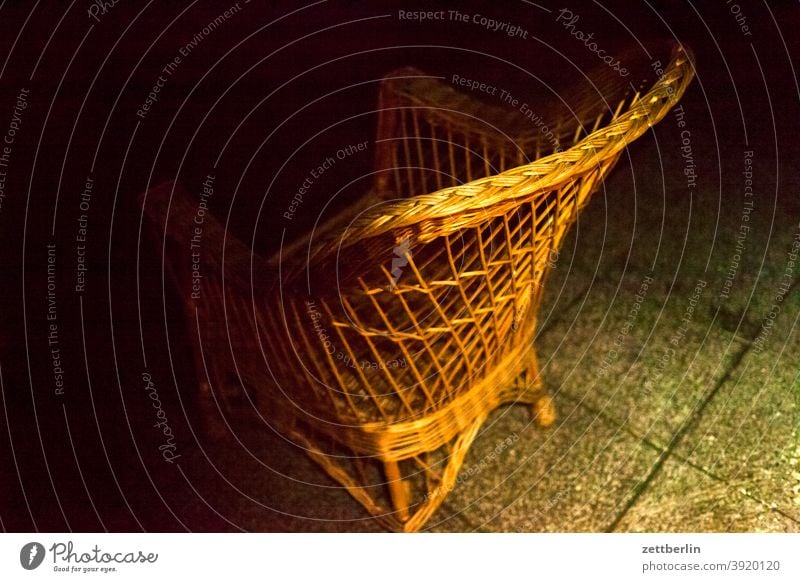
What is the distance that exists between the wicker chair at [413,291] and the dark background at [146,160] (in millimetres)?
162

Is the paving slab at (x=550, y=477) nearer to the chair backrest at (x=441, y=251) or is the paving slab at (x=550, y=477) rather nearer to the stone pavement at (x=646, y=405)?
the stone pavement at (x=646, y=405)

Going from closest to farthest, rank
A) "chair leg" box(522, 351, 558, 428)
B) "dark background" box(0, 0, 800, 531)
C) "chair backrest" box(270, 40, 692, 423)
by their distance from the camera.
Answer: "chair backrest" box(270, 40, 692, 423)
"dark background" box(0, 0, 800, 531)
"chair leg" box(522, 351, 558, 428)

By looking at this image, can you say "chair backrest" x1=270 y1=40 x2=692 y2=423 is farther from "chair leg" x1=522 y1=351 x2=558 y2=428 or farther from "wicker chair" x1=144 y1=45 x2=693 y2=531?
"chair leg" x1=522 y1=351 x2=558 y2=428

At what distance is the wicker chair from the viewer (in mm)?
895

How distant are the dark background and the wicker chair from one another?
6.4 inches

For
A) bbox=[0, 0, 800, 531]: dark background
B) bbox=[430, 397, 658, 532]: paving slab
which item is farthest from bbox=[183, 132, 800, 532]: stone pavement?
bbox=[0, 0, 800, 531]: dark background

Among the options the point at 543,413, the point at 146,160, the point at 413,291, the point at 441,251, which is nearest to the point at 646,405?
the point at 543,413

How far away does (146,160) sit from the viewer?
1.54m

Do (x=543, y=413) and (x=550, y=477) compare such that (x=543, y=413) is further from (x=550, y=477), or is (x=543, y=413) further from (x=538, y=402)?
(x=550, y=477)

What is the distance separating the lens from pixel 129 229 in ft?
5.04

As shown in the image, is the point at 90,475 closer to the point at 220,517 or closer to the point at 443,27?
the point at 220,517

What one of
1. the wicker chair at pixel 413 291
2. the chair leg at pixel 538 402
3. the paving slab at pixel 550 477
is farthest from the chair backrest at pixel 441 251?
the paving slab at pixel 550 477

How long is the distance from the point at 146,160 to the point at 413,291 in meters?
0.72

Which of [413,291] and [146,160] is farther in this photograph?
[146,160]
